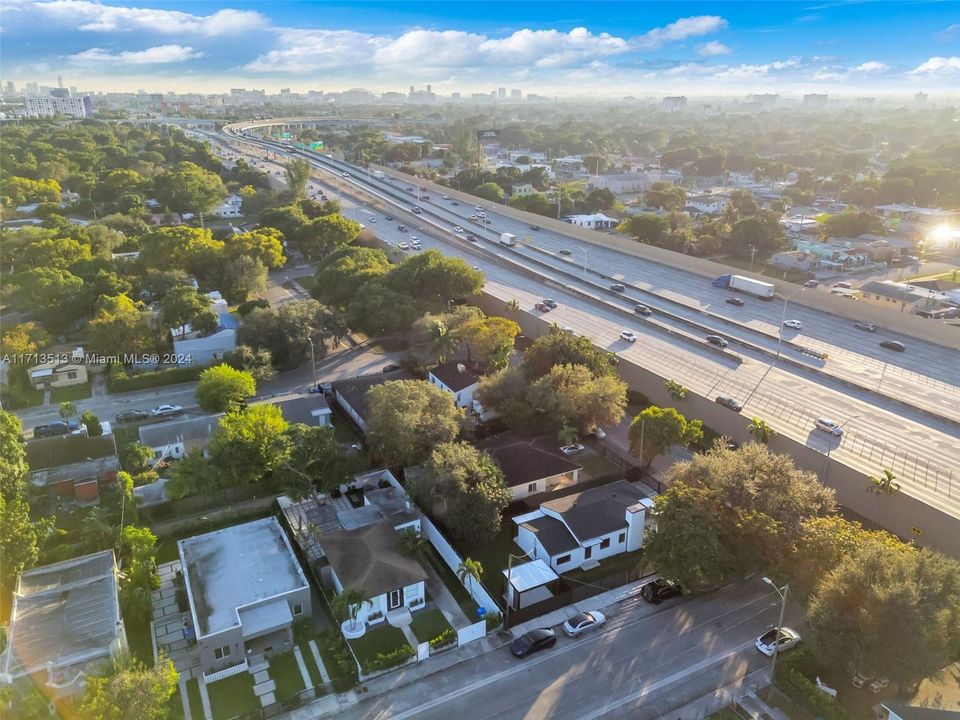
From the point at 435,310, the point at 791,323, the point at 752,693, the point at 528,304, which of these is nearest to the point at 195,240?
the point at 435,310

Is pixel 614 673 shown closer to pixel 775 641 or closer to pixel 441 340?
pixel 775 641

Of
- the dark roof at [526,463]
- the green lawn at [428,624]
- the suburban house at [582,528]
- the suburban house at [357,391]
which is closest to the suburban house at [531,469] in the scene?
the dark roof at [526,463]

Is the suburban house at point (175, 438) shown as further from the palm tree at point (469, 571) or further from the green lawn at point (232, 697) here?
the palm tree at point (469, 571)

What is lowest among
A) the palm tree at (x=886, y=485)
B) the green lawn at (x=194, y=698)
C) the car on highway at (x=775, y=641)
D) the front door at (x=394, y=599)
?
the green lawn at (x=194, y=698)

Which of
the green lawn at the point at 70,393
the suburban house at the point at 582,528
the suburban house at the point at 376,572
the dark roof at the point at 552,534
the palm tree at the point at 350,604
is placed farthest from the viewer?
the green lawn at the point at 70,393

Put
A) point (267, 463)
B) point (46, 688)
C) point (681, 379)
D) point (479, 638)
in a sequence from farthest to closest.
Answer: point (681, 379), point (267, 463), point (479, 638), point (46, 688)

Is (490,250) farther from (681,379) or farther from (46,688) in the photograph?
(46,688)
